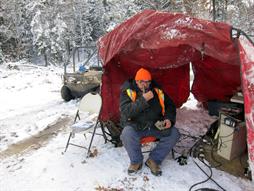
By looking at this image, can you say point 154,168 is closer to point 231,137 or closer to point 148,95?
point 148,95

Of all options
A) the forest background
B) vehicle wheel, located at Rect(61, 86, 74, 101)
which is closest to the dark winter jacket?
vehicle wheel, located at Rect(61, 86, 74, 101)

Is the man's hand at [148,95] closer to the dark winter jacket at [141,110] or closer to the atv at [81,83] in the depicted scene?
the dark winter jacket at [141,110]

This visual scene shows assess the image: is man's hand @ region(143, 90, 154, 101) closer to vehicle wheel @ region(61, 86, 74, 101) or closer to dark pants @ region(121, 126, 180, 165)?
dark pants @ region(121, 126, 180, 165)

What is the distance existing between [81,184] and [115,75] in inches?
82.6

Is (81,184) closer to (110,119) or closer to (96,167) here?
(96,167)

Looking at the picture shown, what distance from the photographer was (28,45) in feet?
74.1

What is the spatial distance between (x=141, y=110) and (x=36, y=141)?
2.48 metres

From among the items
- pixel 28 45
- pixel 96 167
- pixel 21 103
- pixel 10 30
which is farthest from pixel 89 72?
pixel 28 45

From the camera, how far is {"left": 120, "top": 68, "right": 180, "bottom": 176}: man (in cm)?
391

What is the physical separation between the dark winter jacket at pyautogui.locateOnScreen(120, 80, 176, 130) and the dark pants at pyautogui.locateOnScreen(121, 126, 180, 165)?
83 mm

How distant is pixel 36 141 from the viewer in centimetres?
550

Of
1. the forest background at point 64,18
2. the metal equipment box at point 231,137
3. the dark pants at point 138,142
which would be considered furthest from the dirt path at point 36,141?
the forest background at point 64,18

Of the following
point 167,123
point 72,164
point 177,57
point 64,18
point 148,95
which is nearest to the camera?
point 148,95

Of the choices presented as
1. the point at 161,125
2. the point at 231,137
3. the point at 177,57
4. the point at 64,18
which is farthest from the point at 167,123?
the point at 64,18
